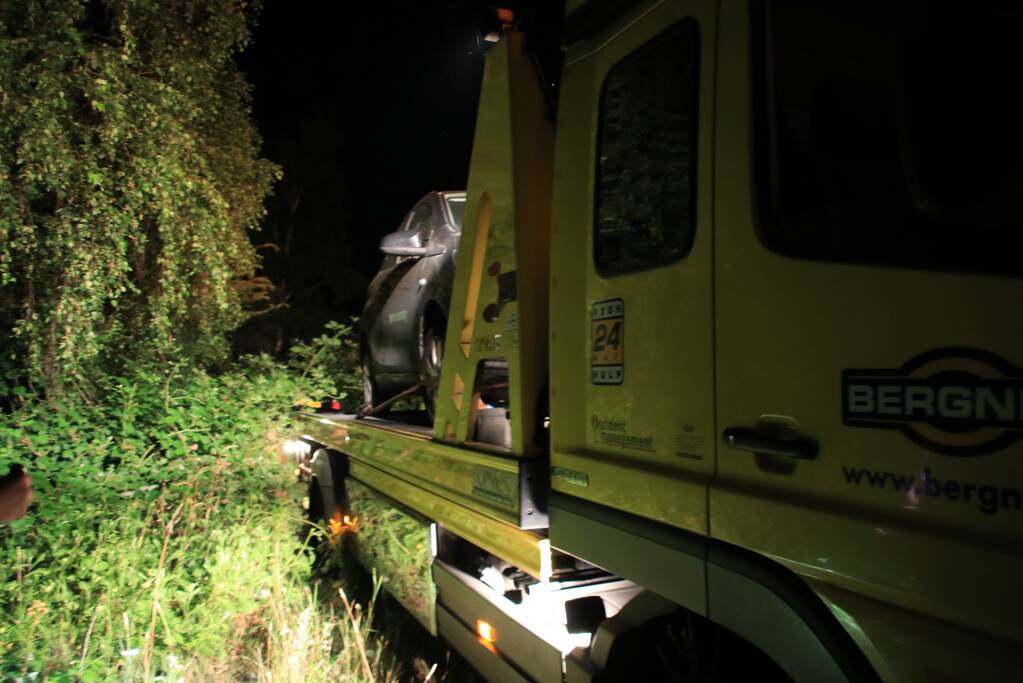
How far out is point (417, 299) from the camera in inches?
212

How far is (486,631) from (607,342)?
1646mm

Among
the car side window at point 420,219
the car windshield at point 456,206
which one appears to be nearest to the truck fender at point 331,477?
the car side window at point 420,219

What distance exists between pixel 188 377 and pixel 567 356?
21.1 feet

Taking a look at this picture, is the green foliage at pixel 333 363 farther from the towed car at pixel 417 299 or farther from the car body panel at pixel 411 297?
the towed car at pixel 417 299

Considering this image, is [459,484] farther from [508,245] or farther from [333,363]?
[333,363]

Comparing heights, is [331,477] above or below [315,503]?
above

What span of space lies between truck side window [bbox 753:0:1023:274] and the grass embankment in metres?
3.05

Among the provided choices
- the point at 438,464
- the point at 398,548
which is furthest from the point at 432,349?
the point at 438,464

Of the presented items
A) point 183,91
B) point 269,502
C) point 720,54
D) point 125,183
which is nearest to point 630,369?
point 720,54

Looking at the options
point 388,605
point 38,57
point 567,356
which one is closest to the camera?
point 567,356

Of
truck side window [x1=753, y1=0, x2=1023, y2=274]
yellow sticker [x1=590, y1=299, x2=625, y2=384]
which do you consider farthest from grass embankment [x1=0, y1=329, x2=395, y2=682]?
truck side window [x1=753, y1=0, x2=1023, y2=274]

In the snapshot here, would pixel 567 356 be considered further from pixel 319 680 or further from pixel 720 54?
pixel 319 680

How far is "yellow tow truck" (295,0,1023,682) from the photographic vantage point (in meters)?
1.46

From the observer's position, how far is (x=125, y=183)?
8047mm
